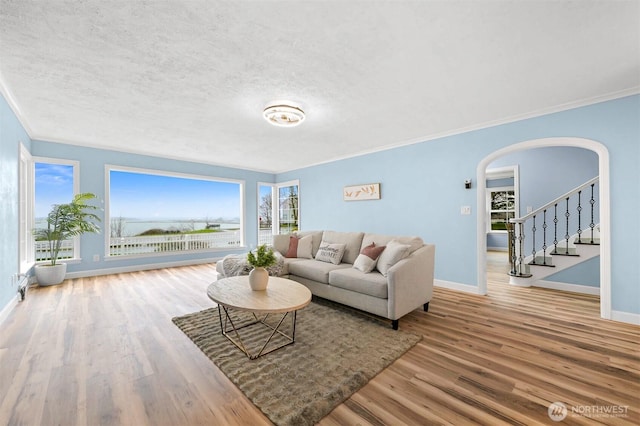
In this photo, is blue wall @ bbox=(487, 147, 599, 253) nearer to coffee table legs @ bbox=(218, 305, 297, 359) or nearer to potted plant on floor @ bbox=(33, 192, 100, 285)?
coffee table legs @ bbox=(218, 305, 297, 359)

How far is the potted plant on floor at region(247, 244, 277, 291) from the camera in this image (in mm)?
2547

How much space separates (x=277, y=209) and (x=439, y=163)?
5042mm

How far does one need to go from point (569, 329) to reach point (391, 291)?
1.94 m

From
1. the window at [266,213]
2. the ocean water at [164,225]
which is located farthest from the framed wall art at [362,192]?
the ocean water at [164,225]

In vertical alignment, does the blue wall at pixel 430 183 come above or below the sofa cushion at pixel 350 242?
above

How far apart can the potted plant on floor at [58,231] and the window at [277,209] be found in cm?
393

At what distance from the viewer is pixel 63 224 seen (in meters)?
4.41

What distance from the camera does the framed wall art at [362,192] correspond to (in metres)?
5.25

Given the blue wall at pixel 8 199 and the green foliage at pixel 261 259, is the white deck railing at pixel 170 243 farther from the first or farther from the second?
the green foliage at pixel 261 259

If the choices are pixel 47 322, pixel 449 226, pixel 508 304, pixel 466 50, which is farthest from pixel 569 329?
pixel 47 322

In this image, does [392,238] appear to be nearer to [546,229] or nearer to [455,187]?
[455,187]

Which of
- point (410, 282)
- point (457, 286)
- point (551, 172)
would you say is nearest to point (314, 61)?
point (410, 282)

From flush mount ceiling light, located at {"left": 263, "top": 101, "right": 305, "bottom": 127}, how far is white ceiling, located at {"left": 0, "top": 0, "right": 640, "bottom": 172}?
10 cm

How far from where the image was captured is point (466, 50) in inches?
84.0
